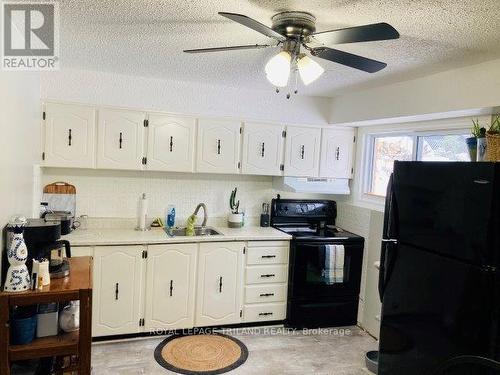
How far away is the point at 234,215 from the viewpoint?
3.87m

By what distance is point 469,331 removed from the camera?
1925 millimetres

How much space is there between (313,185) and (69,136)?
7.56ft

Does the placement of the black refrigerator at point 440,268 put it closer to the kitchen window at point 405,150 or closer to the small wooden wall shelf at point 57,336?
the kitchen window at point 405,150

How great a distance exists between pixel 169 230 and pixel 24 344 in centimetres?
181

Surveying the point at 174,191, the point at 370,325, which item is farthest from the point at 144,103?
the point at 370,325

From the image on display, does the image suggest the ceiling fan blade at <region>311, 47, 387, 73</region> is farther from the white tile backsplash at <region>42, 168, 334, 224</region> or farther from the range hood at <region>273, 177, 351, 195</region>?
the white tile backsplash at <region>42, 168, 334, 224</region>

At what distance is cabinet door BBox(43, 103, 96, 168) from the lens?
10.3 ft

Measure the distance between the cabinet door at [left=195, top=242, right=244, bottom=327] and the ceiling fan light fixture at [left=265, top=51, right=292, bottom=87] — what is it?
193cm

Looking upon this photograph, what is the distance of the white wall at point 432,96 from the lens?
239 centimetres

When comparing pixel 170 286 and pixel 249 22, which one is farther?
pixel 170 286

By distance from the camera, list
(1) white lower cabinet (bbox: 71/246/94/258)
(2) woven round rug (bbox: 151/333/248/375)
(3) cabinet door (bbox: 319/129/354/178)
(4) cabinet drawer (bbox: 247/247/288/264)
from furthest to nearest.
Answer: (3) cabinet door (bbox: 319/129/354/178) → (4) cabinet drawer (bbox: 247/247/288/264) → (1) white lower cabinet (bbox: 71/246/94/258) → (2) woven round rug (bbox: 151/333/248/375)

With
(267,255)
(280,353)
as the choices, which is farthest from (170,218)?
(280,353)

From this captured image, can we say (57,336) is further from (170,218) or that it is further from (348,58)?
(348,58)

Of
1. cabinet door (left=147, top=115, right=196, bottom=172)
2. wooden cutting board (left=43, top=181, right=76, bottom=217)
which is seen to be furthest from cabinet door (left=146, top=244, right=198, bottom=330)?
wooden cutting board (left=43, top=181, right=76, bottom=217)
